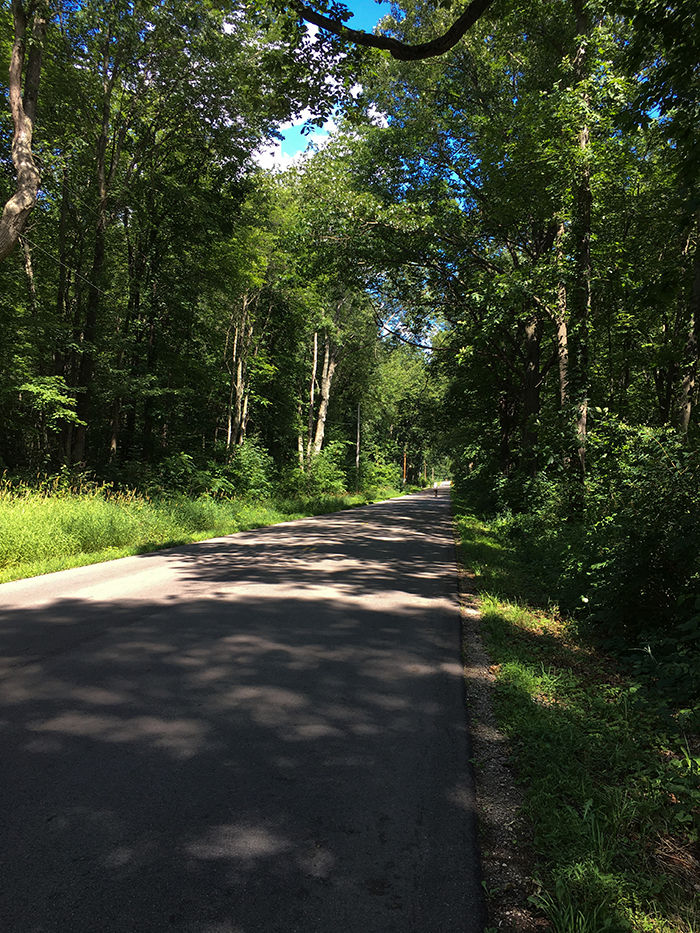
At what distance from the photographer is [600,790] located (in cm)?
264

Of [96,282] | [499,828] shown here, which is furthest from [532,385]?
[499,828]

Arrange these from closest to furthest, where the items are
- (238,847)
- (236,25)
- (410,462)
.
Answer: (238,847)
(236,25)
(410,462)

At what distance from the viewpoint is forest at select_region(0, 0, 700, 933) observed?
506 centimetres

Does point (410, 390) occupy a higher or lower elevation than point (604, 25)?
lower

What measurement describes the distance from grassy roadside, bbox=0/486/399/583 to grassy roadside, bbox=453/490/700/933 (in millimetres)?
7447

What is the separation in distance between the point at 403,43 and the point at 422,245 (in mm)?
8187

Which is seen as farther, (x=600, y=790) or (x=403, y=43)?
(x=403, y=43)

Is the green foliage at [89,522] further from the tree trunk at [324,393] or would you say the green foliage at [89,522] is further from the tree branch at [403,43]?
the tree trunk at [324,393]

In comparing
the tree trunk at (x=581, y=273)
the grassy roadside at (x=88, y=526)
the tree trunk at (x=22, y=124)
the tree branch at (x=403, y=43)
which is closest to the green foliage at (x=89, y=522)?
the grassy roadside at (x=88, y=526)

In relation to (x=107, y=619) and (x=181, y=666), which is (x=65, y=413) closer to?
(x=107, y=619)

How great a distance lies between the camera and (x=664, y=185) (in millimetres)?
13570

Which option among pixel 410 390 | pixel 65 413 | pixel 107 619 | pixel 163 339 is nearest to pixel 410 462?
pixel 410 390

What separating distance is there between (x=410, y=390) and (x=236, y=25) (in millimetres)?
34538

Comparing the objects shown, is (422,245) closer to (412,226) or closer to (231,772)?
(412,226)
